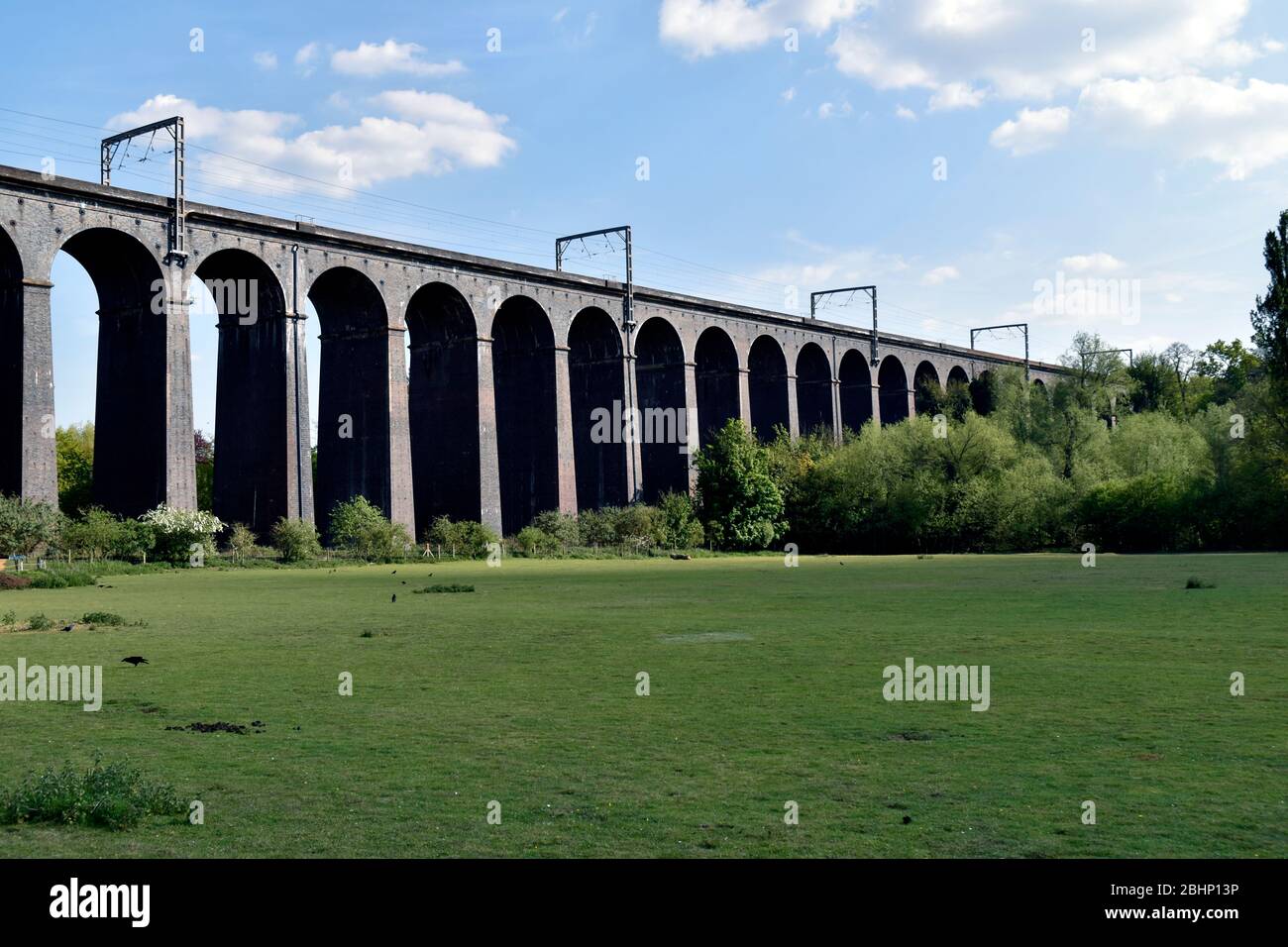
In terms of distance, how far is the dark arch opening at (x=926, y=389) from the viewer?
96.9 m

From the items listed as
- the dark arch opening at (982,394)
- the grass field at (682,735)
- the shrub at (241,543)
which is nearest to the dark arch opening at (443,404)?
the shrub at (241,543)

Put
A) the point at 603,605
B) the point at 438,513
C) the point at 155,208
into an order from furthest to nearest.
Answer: the point at 438,513 → the point at 155,208 → the point at 603,605

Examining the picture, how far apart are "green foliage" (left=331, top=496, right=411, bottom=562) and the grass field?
29.2 metres

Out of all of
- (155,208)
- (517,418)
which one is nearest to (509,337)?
(517,418)

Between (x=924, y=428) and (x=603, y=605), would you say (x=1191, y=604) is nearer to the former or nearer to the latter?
(x=603, y=605)

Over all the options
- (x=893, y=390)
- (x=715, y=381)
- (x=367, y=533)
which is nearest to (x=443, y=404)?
(x=367, y=533)

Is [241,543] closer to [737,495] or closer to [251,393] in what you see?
[251,393]

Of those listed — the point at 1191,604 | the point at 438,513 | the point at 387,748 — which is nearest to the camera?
the point at 387,748

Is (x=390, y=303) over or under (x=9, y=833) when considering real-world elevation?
over

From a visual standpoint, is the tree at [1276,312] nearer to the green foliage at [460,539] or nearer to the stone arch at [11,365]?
the green foliage at [460,539]

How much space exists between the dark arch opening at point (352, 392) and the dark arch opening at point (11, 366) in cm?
1470

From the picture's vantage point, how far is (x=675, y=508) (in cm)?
6500

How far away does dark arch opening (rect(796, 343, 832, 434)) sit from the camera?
89.6 metres

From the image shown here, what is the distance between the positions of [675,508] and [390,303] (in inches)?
743
